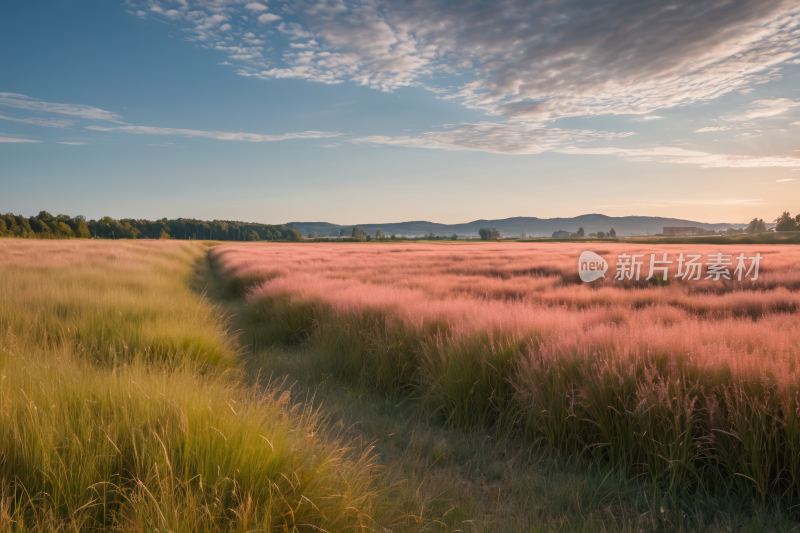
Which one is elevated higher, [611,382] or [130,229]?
[130,229]

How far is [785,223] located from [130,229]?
688 feet

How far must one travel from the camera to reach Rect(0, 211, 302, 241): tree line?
11812 centimetres

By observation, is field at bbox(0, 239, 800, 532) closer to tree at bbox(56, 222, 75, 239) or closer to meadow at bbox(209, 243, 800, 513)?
meadow at bbox(209, 243, 800, 513)

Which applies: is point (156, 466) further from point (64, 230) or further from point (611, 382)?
point (64, 230)

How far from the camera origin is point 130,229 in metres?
139

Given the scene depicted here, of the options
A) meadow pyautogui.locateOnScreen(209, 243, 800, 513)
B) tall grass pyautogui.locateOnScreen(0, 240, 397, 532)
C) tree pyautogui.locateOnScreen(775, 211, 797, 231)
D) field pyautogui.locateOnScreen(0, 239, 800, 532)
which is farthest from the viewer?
tree pyautogui.locateOnScreen(775, 211, 797, 231)

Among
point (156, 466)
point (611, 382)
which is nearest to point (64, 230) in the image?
point (156, 466)

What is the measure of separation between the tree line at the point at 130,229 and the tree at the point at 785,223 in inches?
6745

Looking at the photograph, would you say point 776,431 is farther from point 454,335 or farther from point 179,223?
point 179,223

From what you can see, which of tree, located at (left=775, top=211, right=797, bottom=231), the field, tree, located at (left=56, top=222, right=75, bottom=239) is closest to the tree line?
tree, located at (left=56, top=222, right=75, bottom=239)

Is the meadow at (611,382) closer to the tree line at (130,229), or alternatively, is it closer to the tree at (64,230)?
the tree line at (130,229)

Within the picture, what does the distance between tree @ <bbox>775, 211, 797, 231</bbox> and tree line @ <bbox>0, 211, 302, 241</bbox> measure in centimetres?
17133

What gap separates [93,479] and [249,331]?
22.1ft

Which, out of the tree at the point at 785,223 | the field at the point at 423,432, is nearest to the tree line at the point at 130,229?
the field at the point at 423,432
